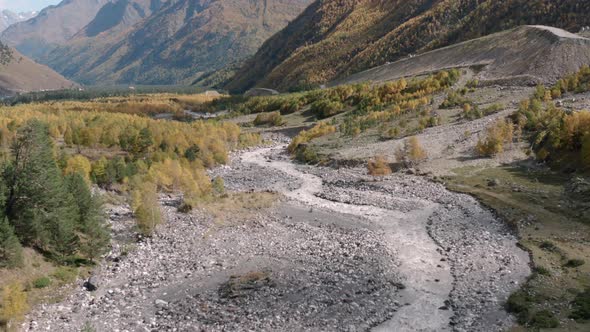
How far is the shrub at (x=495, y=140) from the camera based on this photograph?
7281 centimetres

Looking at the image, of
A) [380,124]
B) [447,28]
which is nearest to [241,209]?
[380,124]

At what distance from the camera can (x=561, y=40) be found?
11438cm

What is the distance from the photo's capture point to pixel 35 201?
38.2 metres

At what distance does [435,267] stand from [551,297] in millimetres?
9617

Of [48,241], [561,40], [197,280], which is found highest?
[561,40]

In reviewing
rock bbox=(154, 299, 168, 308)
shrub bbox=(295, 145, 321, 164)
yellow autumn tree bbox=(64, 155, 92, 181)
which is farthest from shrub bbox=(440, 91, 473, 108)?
rock bbox=(154, 299, 168, 308)

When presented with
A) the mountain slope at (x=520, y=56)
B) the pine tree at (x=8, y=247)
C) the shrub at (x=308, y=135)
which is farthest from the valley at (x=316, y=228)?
the mountain slope at (x=520, y=56)

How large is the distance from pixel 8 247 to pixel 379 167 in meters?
52.6

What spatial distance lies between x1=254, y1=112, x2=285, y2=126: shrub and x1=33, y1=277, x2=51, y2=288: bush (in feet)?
374

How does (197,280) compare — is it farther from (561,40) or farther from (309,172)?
(561,40)

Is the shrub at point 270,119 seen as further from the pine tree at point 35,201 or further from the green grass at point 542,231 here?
the pine tree at point 35,201

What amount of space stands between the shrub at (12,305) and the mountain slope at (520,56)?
108 meters

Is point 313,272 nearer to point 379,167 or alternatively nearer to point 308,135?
point 379,167

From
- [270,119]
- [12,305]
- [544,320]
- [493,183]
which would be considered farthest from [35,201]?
[270,119]
